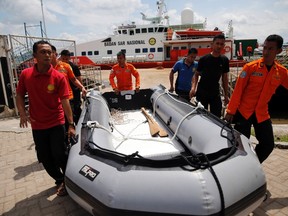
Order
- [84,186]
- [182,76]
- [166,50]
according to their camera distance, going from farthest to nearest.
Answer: [166,50] → [182,76] → [84,186]

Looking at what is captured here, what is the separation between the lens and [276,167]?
3.34m

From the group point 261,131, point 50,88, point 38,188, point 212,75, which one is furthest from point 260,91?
point 38,188

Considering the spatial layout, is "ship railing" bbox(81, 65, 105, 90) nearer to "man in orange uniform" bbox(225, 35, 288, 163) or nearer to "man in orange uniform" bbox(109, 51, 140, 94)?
"man in orange uniform" bbox(109, 51, 140, 94)

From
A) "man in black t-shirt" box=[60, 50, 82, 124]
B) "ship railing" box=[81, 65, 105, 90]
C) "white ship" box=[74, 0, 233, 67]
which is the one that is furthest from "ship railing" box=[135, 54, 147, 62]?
"man in black t-shirt" box=[60, 50, 82, 124]

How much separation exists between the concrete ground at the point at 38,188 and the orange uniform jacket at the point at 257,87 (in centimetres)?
90

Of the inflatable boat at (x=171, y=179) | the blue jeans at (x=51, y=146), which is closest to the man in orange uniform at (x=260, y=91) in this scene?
the inflatable boat at (x=171, y=179)

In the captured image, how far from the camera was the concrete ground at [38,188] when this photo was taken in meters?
2.63

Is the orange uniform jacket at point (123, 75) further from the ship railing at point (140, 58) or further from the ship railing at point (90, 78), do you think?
the ship railing at point (140, 58)

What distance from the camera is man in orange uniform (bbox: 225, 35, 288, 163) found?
8.22ft

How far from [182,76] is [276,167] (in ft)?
7.05

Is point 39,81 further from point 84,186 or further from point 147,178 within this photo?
point 147,178

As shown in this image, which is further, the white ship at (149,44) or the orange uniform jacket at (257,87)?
the white ship at (149,44)

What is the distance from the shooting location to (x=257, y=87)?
258cm

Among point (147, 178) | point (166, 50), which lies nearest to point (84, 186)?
point (147, 178)
